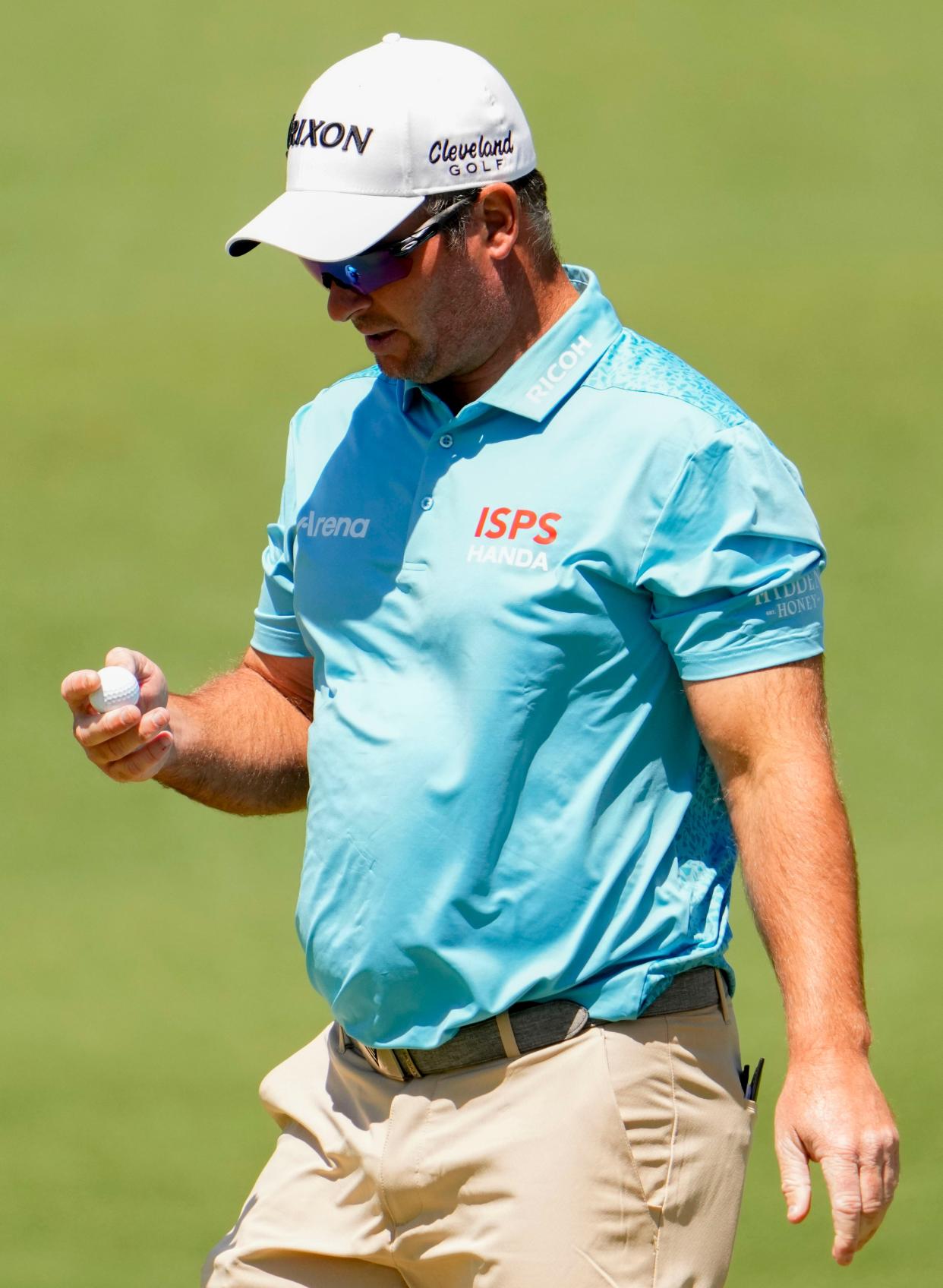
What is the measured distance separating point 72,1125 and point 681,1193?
267 centimetres

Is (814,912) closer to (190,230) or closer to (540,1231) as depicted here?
(540,1231)

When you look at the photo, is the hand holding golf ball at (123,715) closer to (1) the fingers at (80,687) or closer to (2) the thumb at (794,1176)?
(1) the fingers at (80,687)

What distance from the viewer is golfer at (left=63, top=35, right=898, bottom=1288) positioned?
9.18ft

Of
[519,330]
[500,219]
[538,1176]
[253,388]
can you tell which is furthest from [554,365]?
[253,388]

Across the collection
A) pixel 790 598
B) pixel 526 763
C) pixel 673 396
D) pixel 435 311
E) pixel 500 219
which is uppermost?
pixel 500 219

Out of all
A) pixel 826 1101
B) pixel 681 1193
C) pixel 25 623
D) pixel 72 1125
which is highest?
pixel 826 1101

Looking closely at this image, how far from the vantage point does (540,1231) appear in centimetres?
281

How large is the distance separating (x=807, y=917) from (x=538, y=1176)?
520 mm

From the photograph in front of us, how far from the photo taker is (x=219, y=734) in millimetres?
3367

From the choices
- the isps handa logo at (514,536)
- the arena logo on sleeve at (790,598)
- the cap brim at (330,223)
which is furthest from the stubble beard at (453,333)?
the arena logo on sleeve at (790,598)

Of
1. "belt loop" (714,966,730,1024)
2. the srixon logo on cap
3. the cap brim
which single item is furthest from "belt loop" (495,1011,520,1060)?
the srixon logo on cap

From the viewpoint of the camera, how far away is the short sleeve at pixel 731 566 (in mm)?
2781

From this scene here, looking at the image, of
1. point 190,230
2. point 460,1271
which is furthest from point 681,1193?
point 190,230

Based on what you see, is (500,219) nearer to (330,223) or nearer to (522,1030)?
(330,223)
